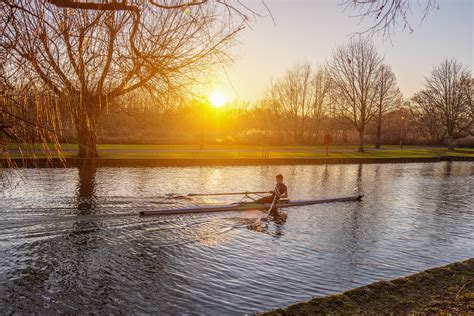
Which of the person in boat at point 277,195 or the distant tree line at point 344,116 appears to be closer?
the person in boat at point 277,195

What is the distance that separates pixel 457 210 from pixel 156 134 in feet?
119

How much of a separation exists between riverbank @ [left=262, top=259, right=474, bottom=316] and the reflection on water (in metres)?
1.13

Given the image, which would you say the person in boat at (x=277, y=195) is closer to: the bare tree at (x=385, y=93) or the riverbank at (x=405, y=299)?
the riverbank at (x=405, y=299)

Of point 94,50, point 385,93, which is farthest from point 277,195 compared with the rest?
point 385,93

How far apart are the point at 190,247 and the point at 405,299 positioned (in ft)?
17.7

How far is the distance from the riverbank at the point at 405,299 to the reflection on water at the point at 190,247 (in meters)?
1.13

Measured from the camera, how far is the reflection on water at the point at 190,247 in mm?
7371

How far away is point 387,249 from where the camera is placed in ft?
34.9

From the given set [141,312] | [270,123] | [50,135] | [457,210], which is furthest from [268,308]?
[270,123]

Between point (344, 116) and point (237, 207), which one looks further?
point (344, 116)

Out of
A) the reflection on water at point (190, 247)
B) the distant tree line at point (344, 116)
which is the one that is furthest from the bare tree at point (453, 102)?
the reflection on water at point (190, 247)

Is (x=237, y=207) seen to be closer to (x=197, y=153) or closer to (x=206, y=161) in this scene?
(x=206, y=161)

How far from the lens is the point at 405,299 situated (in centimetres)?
642

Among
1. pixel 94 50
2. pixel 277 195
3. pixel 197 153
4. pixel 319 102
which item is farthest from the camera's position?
pixel 319 102
